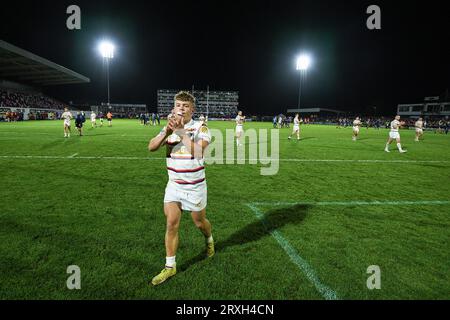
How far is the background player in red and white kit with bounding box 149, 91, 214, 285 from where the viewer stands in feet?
10.3

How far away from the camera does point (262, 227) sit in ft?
15.5

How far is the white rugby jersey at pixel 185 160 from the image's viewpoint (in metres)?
3.20

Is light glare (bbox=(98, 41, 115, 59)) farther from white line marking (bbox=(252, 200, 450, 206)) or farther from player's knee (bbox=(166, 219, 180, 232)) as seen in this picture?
player's knee (bbox=(166, 219, 180, 232))

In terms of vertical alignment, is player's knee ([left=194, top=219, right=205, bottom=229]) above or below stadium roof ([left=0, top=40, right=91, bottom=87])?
below

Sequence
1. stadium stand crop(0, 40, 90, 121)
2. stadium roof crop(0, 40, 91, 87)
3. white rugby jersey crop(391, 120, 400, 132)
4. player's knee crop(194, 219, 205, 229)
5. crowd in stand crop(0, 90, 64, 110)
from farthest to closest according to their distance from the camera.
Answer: crowd in stand crop(0, 90, 64, 110) → stadium stand crop(0, 40, 90, 121) → stadium roof crop(0, 40, 91, 87) → white rugby jersey crop(391, 120, 400, 132) → player's knee crop(194, 219, 205, 229)

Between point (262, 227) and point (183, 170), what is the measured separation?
7.14 ft

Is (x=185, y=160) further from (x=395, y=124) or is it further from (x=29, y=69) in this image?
(x=29, y=69)

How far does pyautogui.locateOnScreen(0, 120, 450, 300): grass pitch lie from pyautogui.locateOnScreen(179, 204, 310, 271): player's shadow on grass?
2 centimetres

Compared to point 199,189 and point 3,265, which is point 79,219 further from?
point 199,189

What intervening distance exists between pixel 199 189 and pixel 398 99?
9687cm

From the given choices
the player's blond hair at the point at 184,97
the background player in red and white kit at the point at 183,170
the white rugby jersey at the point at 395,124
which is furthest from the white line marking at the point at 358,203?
the white rugby jersey at the point at 395,124

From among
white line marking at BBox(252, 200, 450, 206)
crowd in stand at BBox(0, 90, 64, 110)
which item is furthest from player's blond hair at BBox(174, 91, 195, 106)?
crowd in stand at BBox(0, 90, 64, 110)

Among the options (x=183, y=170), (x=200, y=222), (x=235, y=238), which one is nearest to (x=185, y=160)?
(x=183, y=170)

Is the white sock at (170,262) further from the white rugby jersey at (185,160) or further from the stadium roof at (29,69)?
the stadium roof at (29,69)
